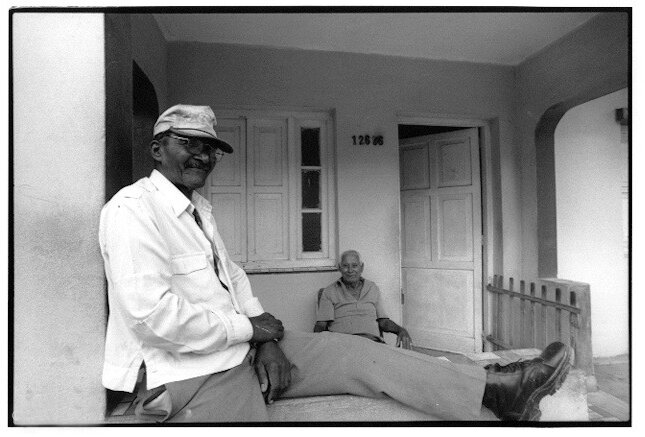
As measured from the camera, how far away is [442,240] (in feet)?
14.9

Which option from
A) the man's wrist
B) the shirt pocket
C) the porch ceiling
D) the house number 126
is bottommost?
the man's wrist

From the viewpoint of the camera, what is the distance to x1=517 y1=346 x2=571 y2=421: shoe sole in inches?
75.4

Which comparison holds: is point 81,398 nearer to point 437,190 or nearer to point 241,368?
point 241,368

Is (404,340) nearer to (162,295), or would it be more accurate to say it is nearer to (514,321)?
(514,321)

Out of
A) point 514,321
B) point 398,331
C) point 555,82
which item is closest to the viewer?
point 398,331

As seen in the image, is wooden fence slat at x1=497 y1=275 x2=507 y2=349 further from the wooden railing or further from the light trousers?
the light trousers

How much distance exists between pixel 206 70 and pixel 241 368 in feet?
8.94

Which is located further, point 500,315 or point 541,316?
point 500,315

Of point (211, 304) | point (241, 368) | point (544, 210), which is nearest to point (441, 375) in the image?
point (241, 368)

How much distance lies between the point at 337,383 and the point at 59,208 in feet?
4.63

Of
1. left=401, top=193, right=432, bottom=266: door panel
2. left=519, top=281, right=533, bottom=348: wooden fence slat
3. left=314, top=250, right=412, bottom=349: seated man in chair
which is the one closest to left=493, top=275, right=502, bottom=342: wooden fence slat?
left=519, top=281, right=533, bottom=348: wooden fence slat

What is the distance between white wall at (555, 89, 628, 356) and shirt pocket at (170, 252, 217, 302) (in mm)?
3553

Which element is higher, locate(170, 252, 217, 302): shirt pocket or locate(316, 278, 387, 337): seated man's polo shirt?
locate(170, 252, 217, 302): shirt pocket

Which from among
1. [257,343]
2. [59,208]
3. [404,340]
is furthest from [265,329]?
[404,340]
